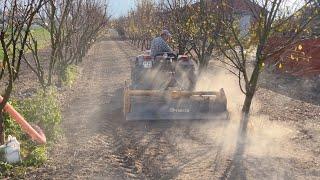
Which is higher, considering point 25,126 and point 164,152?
point 25,126

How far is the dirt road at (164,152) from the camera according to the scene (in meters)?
5.63

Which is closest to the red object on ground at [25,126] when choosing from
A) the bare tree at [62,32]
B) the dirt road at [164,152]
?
the dirt road at [164,152]

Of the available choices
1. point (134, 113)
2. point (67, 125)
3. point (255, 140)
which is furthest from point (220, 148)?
point (67, 125)

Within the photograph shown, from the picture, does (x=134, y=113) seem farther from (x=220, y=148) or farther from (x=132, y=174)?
(x=132, y=174)

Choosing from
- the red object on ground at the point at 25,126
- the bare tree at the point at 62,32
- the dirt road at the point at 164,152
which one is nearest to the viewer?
the dirt road at the point at 164,152

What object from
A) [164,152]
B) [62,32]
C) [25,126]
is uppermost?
[62,32]

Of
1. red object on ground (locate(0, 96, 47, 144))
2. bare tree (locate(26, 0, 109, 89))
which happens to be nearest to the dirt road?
red object on ground (locate(0, 96, 47, 144))

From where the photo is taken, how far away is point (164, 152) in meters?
6.61

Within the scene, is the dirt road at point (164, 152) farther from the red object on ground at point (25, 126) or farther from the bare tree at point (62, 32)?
the bare tree at point (62, 32)

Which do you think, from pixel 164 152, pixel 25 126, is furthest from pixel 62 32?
pixel 164 152

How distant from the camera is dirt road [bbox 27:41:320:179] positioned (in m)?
5.63

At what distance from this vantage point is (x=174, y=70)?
9.81m

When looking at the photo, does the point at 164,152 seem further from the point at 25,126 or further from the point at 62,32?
the point at 62,32

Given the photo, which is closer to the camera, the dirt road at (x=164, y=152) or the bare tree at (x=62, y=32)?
the dirt road at (x=164, y=152)
